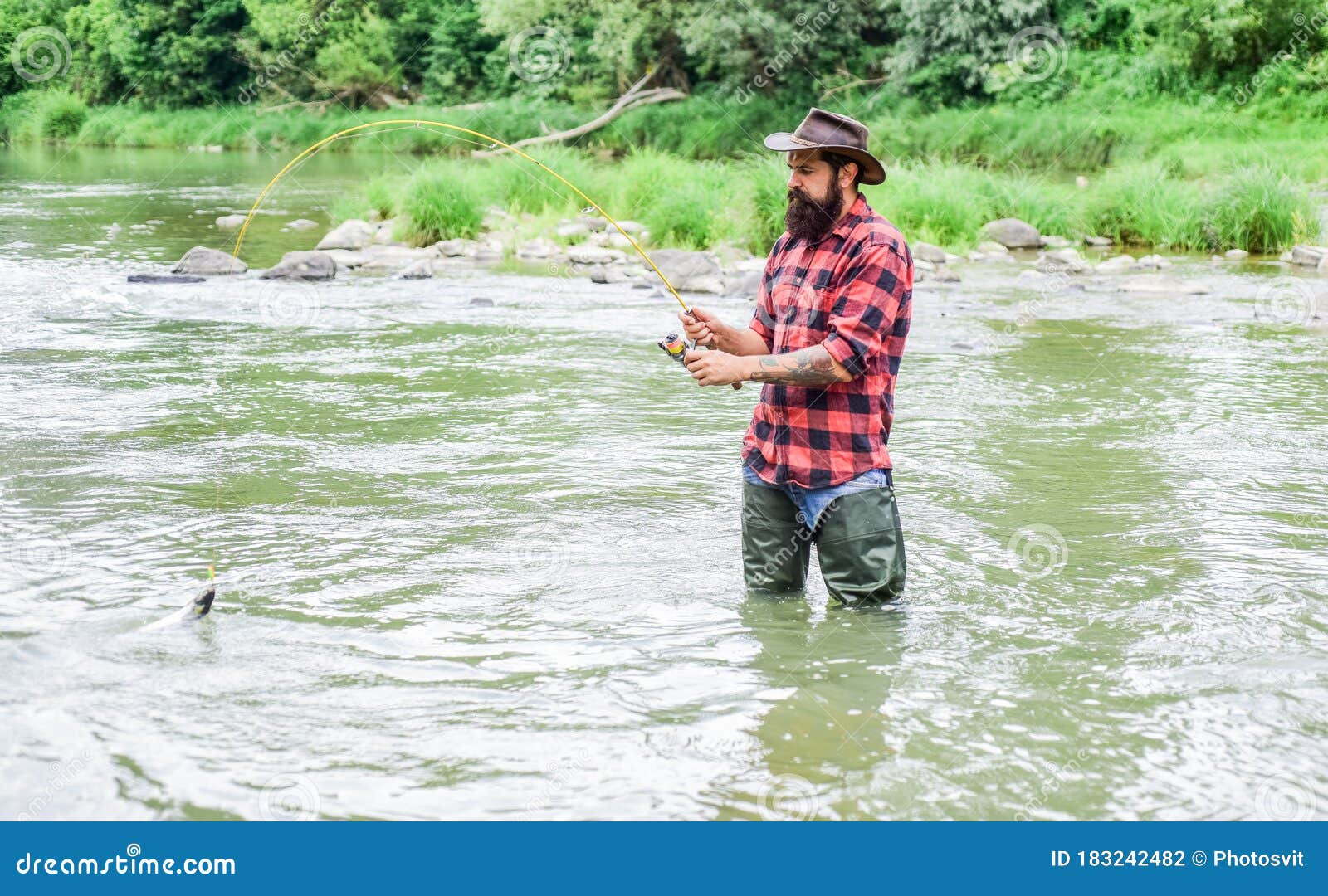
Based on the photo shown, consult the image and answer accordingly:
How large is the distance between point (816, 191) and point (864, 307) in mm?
358

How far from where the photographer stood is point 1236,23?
25.0m

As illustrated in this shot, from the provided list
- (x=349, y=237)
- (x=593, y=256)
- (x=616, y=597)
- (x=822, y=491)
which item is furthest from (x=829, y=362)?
(x=349, y=237)

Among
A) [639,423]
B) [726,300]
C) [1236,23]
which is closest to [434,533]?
[639,423]

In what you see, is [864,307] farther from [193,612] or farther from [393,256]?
[393,256]

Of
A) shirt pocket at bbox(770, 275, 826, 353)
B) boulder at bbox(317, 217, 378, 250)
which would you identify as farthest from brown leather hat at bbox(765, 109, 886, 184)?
boulder at bbox(317, 217, 378, 250)

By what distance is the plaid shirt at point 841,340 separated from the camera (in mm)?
3666

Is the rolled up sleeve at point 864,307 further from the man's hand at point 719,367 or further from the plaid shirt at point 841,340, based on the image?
the man's hand at point 719,367

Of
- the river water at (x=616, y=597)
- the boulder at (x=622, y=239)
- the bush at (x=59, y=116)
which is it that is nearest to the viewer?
the river water at (x=616, y=597)

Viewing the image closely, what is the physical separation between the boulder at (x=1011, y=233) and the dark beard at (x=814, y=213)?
12.2m

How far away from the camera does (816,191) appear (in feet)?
12.3

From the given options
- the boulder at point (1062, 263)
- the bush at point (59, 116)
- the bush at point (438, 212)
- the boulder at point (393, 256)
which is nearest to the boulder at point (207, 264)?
the boulder at point (393, 256)

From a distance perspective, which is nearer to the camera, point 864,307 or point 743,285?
point 864,307
